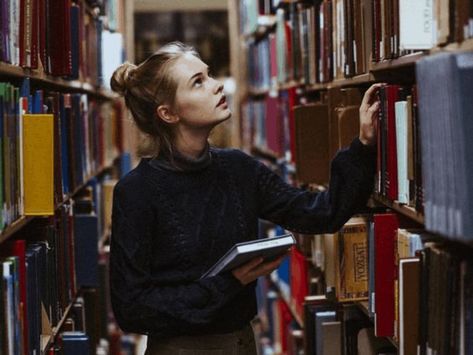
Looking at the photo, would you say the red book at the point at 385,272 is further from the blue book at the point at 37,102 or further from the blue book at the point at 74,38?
the blue book at the point at 74,38

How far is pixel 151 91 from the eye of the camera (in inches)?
94.9

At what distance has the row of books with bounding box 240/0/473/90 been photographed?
183 cm

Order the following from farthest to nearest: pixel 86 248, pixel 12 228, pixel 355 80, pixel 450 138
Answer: pixel 86 248 → pixel 355 80 → pixel 12 228 → pixel 450 138

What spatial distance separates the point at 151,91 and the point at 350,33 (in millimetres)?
673

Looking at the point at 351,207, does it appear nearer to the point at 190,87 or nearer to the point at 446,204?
the point at 190,87

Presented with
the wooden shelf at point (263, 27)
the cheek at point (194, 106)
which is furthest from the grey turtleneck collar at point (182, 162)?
the wooden shelf at point (263, 27)

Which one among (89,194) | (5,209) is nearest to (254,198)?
(5,209)

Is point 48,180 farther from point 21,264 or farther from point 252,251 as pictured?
point 252,251

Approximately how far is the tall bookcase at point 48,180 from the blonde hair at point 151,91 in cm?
24

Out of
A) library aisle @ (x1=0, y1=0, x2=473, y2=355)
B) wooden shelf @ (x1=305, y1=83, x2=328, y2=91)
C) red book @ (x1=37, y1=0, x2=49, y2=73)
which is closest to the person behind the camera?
library aisle @ (x1=0, y1=0, x2=473, y2=355)

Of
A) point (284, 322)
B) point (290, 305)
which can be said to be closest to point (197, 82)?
point (290, 305)

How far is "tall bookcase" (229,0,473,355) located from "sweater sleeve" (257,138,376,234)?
0.06 metres

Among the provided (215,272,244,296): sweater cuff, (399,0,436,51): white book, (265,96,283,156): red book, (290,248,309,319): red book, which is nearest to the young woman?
(215,272,244,296): sweater cuff

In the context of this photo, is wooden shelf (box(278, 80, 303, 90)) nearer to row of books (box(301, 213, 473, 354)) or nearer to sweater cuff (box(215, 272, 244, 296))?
row of books (box(301, 213, 473, 354))
